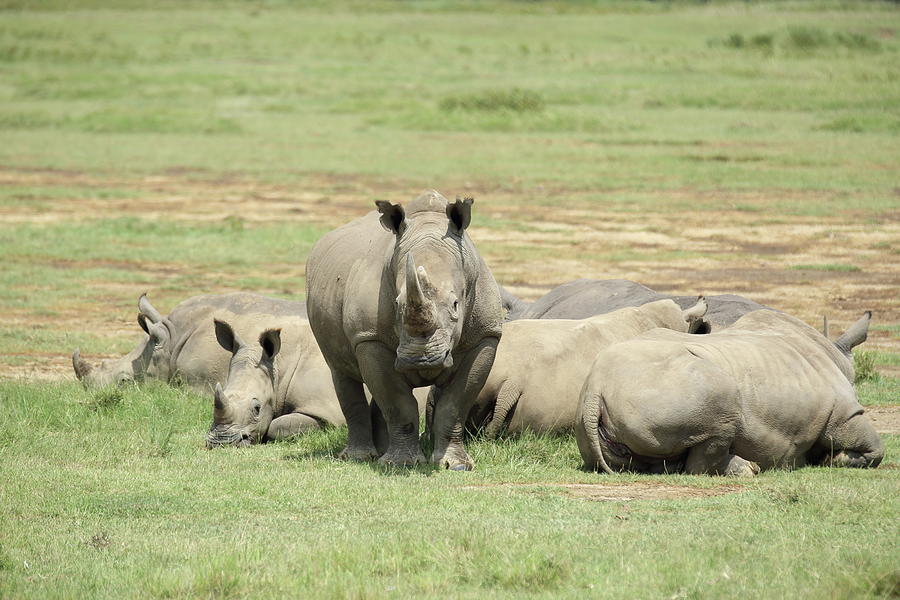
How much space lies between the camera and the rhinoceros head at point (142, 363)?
1198cm

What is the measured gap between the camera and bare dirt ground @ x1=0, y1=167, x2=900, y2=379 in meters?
16.4

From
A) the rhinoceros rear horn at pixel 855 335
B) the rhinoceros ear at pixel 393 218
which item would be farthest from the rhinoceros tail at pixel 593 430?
the rhinoceros rear horn at pixel 855 335

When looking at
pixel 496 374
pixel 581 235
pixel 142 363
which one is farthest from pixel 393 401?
pixel 581 235

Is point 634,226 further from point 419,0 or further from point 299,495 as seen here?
point 419,0

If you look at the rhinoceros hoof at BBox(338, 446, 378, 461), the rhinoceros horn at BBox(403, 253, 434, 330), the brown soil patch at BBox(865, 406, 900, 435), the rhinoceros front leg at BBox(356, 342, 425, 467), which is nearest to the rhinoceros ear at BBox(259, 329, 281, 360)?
the rhinoceros hoof at BBox(338, 446, 378, 461)

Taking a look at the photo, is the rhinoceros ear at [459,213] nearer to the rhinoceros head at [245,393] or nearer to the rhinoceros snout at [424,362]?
the rhinoceros snout at [424,362]

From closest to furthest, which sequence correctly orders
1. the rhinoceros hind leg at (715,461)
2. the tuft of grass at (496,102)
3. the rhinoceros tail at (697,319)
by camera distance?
the rhinoceros hind leg at (715,461) < the rhinoceros tail at (697,319) < the tuft of grass at (496,102)

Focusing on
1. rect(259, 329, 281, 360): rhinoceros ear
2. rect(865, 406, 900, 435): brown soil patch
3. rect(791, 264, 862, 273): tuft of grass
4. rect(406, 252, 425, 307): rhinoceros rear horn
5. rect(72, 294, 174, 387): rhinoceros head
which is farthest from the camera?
rect(791, 264, 862, 273): tuft of grass

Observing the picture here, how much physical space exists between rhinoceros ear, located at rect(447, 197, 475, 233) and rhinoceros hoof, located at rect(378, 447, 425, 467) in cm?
153

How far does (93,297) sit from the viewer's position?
56.5 feet

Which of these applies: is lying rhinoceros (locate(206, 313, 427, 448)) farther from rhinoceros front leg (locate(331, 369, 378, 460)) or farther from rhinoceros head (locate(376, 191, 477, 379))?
rhinoceros head (locate(376, 191, 477, 379))

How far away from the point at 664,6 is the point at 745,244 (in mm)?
64327

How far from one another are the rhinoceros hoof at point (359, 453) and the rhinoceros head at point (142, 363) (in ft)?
9.71

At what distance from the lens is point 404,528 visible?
7.17 meters
